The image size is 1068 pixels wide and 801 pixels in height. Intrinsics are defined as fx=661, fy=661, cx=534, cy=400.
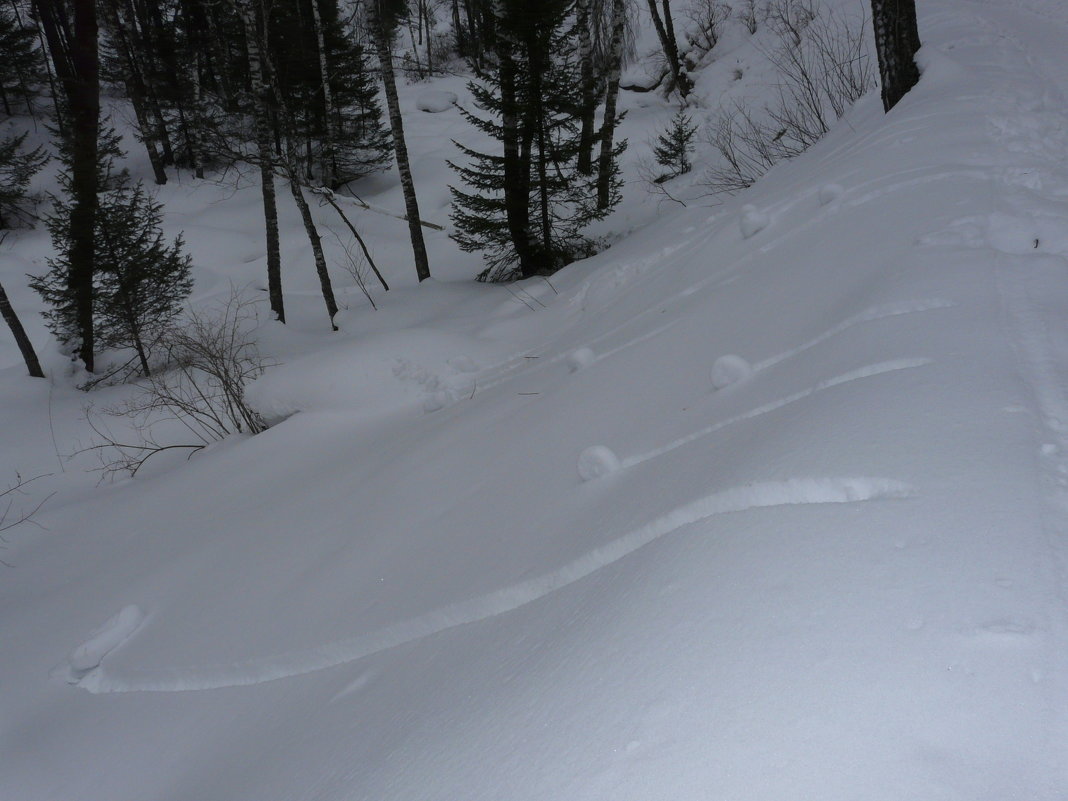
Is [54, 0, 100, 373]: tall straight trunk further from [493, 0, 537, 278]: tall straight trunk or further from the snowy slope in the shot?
the snowy slope

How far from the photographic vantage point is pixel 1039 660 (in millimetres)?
1036

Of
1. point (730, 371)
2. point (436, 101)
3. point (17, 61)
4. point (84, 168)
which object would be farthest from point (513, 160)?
point (17, 61)

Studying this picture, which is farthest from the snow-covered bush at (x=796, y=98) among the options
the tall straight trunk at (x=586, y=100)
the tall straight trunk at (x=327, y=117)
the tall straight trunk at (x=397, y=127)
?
the tall straight trunk at (x=327, y=117)

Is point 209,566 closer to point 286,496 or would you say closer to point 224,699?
point 286,496

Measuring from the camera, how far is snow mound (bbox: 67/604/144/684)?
321 centimetres

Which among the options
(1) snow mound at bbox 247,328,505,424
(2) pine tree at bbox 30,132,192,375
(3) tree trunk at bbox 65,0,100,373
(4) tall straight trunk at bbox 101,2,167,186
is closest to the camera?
(1) snow mound at bbox 247,328,505,424

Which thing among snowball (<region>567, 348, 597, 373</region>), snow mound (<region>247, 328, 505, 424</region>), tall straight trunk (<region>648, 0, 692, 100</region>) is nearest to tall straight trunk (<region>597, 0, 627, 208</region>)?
snow mound (<region>247, 328, 505, 424</region>)

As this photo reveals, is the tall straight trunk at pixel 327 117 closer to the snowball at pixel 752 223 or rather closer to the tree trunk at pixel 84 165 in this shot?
the tree trunk at pixel 84 165

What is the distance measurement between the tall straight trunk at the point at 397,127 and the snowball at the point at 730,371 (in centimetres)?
907

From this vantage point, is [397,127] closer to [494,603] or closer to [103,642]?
[103,642]

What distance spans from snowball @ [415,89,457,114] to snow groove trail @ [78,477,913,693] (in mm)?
22660

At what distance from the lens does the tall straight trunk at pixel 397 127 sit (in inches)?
405

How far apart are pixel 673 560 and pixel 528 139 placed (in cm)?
944

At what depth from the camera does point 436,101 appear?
22906 mm
